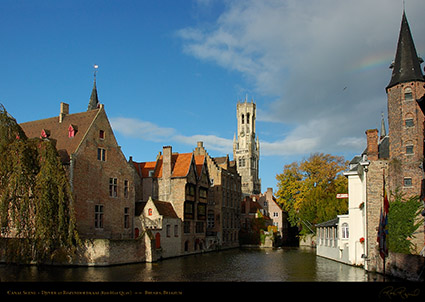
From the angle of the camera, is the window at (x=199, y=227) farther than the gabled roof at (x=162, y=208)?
Yes

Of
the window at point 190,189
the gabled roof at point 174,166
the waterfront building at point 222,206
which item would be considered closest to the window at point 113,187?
the gabled roof at point 174,166

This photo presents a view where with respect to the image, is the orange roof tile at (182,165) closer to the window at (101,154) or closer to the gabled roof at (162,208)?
the gabled roof at (162,208)

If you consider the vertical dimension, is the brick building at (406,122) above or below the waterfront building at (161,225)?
above

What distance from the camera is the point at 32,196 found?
961 inches

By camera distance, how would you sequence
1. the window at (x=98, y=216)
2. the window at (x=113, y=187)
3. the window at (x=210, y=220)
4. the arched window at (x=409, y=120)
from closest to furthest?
the arched window at (x=409, y=120), the window at (x=98, y=216), the window at (x=113, y=187), the window at (x=210, y=220)

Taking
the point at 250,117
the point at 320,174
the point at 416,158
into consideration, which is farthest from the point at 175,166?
the point at 250,117

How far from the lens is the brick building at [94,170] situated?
32500 mm

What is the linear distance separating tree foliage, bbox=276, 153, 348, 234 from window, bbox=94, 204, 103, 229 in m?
25.4

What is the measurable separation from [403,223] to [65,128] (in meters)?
27.9

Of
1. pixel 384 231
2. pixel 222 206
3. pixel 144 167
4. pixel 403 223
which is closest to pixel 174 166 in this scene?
pixel 144 167

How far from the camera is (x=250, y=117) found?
129 metres

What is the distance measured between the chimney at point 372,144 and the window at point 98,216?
21.4m
